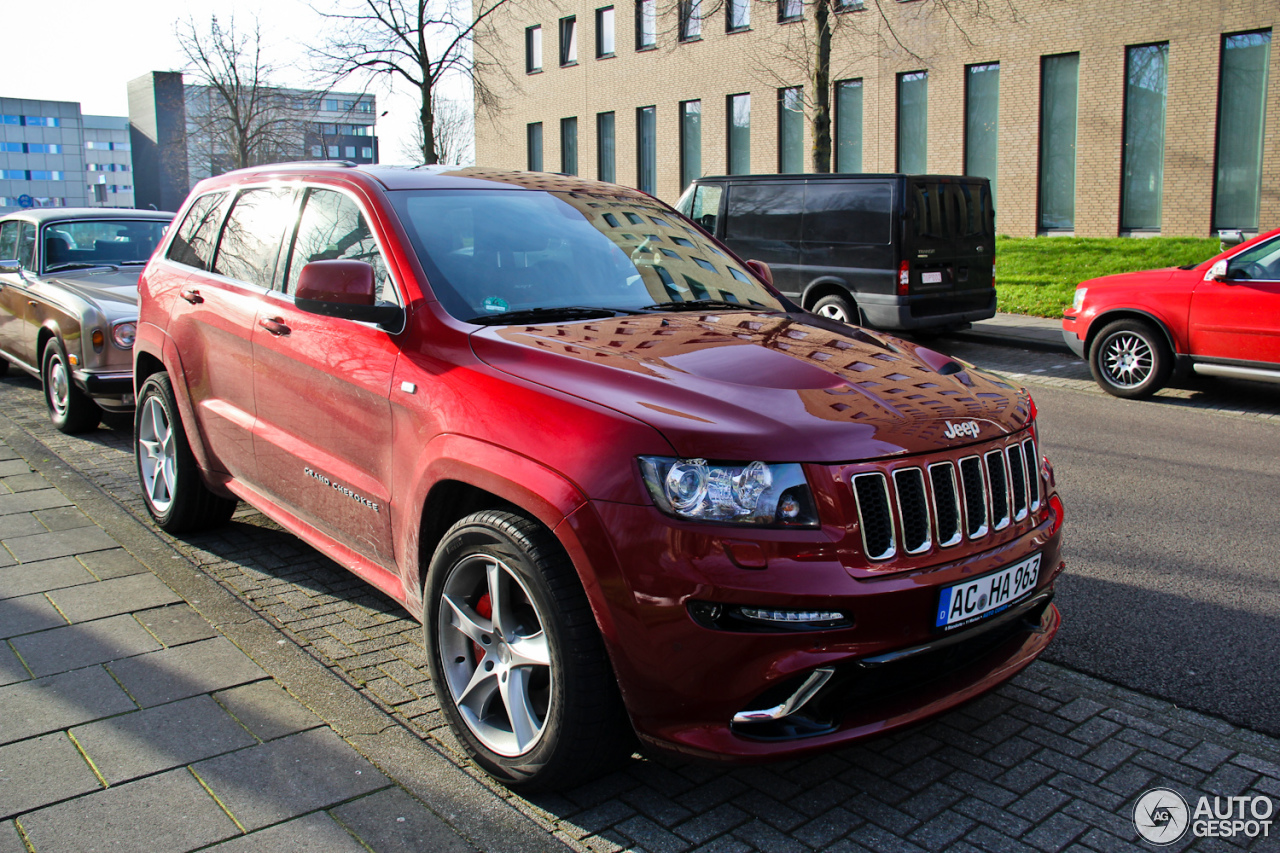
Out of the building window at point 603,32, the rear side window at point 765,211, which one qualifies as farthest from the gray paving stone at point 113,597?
the building window at point 603,32

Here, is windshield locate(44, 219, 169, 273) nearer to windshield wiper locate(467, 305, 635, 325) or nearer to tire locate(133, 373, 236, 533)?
tire locate(133, 373, 236, 533)

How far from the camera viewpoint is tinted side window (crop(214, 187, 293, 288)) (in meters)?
4.43

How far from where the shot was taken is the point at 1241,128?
20953mm

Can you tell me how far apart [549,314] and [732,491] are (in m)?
1.25

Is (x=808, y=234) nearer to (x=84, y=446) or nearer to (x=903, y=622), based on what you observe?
(x=84, y=446)

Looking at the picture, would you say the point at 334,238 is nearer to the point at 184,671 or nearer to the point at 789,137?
the point at 184,671


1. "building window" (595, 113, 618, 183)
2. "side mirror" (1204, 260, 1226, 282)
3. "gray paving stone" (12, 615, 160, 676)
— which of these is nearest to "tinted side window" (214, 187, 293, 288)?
"gray paving stone" (12, 615, 160, 676)

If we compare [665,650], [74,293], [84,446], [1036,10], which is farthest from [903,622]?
[1036,10]

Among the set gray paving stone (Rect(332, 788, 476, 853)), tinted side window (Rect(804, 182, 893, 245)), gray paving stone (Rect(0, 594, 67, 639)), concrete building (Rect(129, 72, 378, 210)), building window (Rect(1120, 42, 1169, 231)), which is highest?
concrete building (Rect(129, 72, 378, 210))

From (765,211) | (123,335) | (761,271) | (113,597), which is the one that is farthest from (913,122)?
(113,597)

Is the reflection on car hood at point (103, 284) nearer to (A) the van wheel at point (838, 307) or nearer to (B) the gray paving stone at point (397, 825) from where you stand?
(B) the gray paving stone at point (397, 825)

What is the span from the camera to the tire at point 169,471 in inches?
203

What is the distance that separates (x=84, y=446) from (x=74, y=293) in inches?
53.0

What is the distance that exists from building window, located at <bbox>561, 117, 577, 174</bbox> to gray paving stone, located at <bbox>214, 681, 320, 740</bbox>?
3571 centimetres
